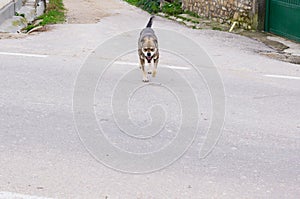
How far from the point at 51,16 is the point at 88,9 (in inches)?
109

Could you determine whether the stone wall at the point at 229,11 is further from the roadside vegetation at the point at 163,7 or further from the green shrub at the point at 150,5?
the green shrub at the point at 150,5

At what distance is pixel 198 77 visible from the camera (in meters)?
9.60

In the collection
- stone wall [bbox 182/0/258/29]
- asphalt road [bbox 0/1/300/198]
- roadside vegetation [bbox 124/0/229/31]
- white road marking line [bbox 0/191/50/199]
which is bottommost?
white road marking line [bbox 0/191/50/199]

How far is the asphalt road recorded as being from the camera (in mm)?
5328

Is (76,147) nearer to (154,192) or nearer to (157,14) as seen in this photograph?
(154,192)

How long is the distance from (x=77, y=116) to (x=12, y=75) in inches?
92.7

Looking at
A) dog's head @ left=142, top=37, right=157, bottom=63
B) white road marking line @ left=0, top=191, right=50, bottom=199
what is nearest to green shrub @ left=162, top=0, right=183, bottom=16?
dog's head @ left=142, top=37, right=157, bottom=63

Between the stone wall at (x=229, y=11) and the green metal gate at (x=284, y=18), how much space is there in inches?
16.4

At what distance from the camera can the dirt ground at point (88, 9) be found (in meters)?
16.5

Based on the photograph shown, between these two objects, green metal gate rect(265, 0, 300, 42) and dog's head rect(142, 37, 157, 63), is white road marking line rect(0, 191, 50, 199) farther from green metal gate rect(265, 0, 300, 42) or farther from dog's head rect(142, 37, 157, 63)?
green metal gate rect(265, 0, 300, 42)

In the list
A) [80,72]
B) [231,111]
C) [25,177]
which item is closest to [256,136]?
[231,111]

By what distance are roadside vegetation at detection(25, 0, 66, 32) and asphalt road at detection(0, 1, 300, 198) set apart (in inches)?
132

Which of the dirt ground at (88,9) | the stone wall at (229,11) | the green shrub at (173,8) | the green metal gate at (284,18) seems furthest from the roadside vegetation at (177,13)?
the green metal gate at (284,18)

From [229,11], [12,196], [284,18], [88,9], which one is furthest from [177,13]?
[12,196]
